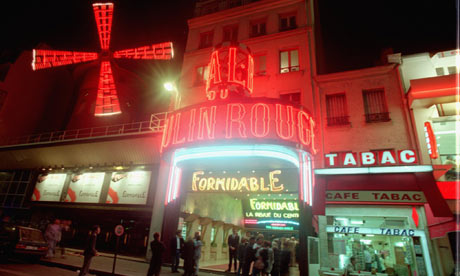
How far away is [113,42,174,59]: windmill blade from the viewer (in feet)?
59.4

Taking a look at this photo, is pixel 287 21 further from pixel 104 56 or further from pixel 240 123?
pixel 104 56

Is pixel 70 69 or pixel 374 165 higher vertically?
pixel 70 69

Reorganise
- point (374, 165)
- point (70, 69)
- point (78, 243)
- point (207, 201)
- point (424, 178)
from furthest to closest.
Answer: point (70, 69) < point (78, 243) < point (207, 201) < point (374, 165) < point (424, 178)

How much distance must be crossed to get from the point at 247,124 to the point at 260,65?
5490 mm

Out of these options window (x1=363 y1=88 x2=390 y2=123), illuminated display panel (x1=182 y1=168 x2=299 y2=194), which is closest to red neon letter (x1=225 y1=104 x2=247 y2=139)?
illuminated display panel (x1=182 y1=168 x2=299 y2=194)

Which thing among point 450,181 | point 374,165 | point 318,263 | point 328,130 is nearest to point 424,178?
point 450,181

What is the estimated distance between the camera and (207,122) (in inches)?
370

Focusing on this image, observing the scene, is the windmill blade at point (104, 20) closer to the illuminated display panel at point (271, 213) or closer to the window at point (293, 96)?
the window at point (293, 96)

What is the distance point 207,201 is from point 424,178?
9.64 metres

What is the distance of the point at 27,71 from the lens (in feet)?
76.6

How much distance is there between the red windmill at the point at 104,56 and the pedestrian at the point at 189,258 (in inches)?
498

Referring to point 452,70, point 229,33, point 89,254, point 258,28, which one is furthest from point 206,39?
point 89,254

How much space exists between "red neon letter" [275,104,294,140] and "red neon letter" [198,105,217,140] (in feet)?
7.32

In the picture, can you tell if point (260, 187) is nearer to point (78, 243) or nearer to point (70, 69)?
point (78, 243)
